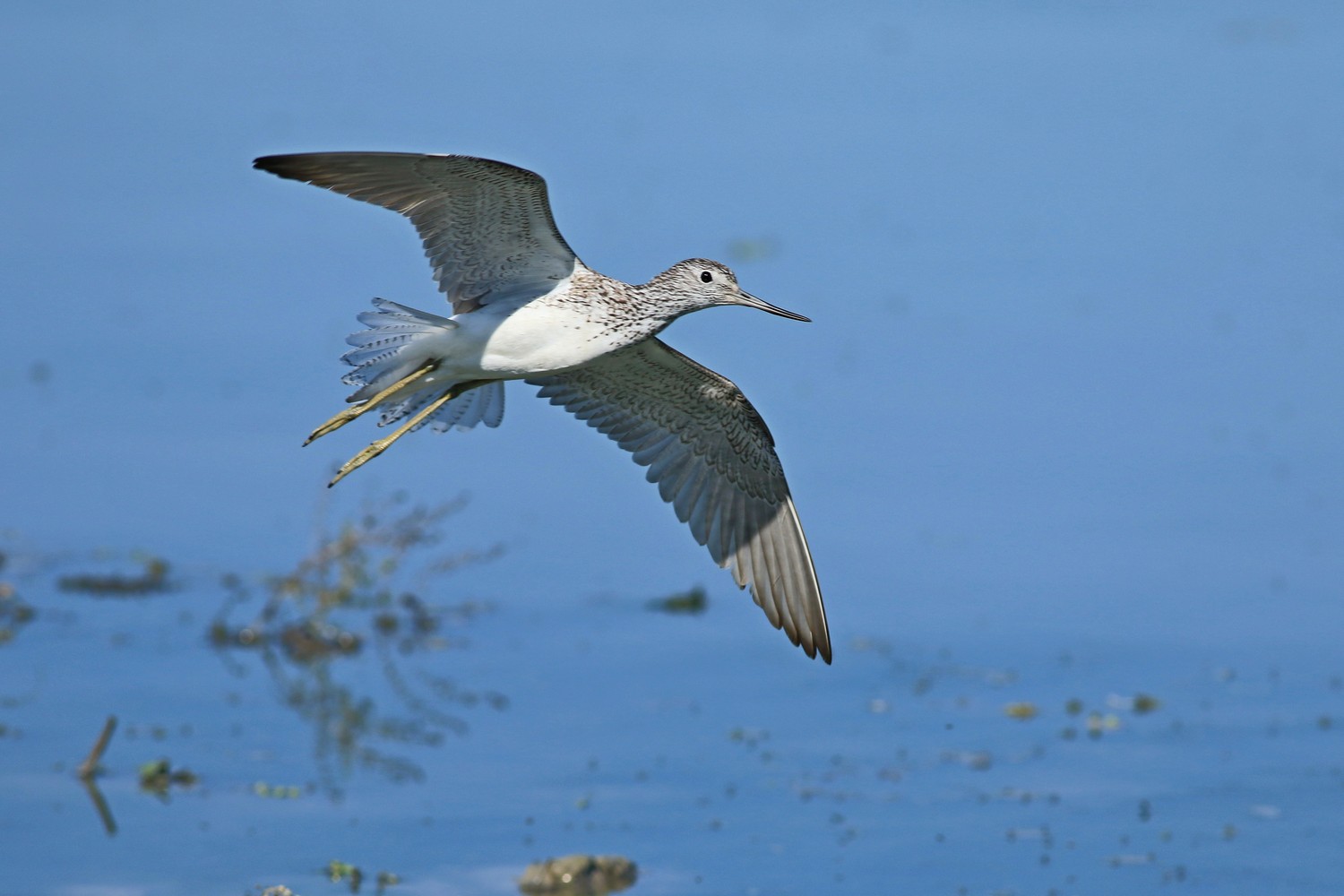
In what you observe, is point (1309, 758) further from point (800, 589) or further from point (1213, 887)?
point (800, 589)

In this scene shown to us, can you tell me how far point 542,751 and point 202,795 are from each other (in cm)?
184

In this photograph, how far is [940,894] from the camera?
10719mm

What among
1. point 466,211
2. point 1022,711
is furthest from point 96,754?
point 1022,711

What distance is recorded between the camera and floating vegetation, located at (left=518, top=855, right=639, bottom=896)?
1052 centimetres

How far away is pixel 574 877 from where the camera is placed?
34.6ft

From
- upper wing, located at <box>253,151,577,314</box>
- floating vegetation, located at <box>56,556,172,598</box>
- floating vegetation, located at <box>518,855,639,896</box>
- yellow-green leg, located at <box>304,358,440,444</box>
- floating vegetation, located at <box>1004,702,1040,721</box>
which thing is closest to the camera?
upper wing, located at <box>253,151,577,314</box>

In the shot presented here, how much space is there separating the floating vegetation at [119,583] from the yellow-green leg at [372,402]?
4.05 meters

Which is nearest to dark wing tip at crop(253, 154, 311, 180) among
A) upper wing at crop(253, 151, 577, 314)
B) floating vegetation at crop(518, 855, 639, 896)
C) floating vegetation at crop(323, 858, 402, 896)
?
upper wing at crop(253, 151, 577, 314)

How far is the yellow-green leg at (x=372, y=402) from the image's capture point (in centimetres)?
967

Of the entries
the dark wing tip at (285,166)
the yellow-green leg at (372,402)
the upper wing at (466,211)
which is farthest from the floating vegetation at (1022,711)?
the dark wing tip at (285,166)

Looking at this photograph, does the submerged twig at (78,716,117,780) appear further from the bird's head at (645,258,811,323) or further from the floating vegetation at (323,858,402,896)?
the bird's head at (645,258,811,323)

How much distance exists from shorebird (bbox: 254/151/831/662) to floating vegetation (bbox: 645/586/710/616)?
8.76 feet

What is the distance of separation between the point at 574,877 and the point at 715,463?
214 centimetres

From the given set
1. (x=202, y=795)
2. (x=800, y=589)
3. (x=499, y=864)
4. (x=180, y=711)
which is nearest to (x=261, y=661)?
(x=180, y=711)
